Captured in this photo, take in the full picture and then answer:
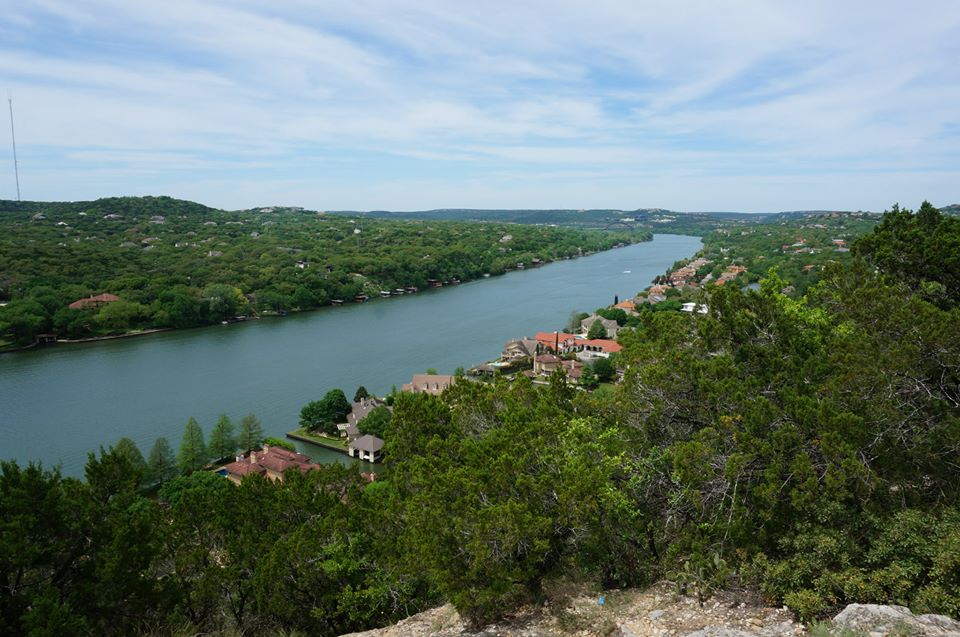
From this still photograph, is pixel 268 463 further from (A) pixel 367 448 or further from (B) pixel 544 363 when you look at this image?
(B) pixel 544 363

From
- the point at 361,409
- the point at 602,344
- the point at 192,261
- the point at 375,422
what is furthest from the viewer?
the point at 192,261

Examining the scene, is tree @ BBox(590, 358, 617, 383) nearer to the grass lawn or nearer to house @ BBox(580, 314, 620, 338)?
house @ BBox(580, 314, 620, 338)

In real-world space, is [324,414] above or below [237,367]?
above

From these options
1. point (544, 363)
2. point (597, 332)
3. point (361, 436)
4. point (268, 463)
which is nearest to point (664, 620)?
point (268, 463)

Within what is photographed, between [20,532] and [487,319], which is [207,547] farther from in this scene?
[487,319]

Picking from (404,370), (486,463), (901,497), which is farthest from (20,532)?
(404,370)
